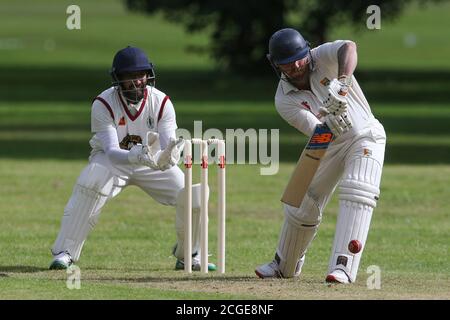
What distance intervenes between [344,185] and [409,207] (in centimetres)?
596

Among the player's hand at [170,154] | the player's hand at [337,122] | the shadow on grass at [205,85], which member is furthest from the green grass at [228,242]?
the shadow on grass at [205,85]

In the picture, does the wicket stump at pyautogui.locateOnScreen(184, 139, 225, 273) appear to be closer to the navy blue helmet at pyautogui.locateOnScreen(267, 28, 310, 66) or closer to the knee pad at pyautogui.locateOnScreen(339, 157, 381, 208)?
the navy blue helmet at pyautogui.locateOnScreen(267, 28, 310, 66)

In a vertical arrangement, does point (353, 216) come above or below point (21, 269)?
above

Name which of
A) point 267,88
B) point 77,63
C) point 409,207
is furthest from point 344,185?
point 77,63

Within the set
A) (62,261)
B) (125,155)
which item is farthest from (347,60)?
(62,261)

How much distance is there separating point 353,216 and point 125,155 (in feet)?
6.21

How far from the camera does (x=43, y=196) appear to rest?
16344mm

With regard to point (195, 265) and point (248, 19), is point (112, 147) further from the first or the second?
point (248, 19)

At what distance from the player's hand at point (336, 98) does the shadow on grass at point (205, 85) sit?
25992 millimetres

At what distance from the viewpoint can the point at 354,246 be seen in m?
9.44

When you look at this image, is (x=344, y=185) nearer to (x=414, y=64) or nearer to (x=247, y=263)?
(x=247, y=263)

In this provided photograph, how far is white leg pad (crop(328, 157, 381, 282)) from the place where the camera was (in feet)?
31.0

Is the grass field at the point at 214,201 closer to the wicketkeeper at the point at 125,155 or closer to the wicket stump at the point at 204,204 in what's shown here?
the wicket stump at the point at 204,204

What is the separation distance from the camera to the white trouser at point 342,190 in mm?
9500
